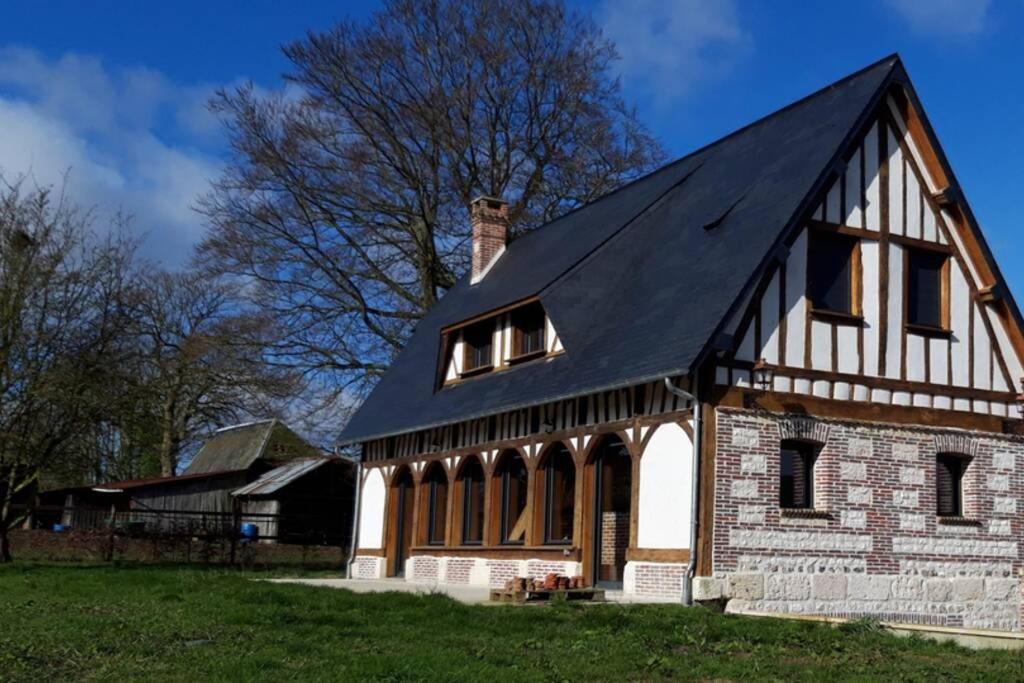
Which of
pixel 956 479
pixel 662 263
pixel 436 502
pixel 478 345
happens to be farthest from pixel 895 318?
pixel 436 502

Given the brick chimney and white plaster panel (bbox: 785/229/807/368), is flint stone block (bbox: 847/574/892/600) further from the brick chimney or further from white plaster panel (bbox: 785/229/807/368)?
the brick chimney

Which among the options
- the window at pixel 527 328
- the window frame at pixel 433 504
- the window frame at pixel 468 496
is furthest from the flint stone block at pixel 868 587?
the window frame at pixel 433 504

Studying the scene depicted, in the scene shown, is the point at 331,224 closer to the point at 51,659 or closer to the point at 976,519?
the point at 976,519

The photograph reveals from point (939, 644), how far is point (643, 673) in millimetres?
3900

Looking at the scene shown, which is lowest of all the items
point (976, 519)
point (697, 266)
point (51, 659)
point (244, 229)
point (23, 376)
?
point (51, 659)

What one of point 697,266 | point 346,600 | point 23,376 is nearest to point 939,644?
point 346,600

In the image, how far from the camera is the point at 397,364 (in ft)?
90.8

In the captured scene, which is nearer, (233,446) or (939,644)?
(939,644)

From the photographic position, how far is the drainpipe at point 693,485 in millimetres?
15539

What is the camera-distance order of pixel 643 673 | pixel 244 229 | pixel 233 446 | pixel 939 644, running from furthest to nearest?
pixel 233 446 < pixel 244 229 < pixel 939 644 < pixel 643 673

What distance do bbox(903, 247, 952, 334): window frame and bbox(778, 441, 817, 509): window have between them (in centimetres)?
262

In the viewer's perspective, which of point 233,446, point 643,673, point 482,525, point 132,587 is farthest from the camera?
point 233,446

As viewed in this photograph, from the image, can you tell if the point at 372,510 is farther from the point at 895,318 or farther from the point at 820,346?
the point at 895,318

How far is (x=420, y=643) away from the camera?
413 inches
